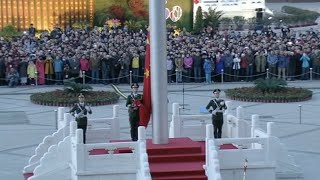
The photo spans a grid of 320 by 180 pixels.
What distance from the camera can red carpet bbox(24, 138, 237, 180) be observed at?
610 inches

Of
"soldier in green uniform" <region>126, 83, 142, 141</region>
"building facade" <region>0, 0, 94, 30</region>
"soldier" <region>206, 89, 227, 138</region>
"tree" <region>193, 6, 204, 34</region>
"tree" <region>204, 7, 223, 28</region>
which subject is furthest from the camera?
"tree" <region>204, 7, 223, 28</region>

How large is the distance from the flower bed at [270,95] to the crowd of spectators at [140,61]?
3494 millimetres

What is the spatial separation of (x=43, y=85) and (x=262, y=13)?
1176 inches

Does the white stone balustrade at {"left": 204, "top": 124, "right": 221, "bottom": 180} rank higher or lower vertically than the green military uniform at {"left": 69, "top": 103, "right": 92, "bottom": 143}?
lower

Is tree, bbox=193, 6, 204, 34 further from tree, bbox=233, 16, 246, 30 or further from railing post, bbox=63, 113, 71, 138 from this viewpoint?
railing post, bbox=63, 113, 71, 138

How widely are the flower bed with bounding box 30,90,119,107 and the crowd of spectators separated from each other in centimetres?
314

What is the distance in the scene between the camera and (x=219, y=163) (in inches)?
608

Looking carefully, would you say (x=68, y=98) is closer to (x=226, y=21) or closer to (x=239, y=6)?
(x=226, y=21)

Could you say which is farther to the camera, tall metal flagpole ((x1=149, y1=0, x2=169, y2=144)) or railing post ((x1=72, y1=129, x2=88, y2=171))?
tall metal flagpole ((x1=149, y1=0, x2=169, y2=144))

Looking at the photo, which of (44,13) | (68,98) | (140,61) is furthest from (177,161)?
(44,13)

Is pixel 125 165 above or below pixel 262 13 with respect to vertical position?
below

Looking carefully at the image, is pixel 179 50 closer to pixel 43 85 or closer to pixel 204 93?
pixel 204 93

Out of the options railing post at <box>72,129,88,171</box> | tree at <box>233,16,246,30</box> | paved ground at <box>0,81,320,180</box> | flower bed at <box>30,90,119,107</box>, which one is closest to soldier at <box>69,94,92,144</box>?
paved ground at <box>0,81,320,180</box>

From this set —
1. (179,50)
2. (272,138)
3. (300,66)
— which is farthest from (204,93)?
(272,138)
